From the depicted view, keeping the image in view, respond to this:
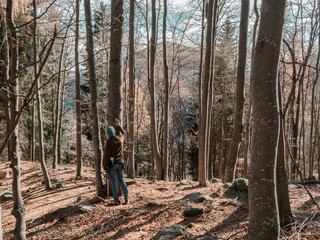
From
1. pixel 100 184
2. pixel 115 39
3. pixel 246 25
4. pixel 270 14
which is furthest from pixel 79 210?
pixel 246 25

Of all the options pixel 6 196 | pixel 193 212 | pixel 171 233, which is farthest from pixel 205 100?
pixel 6 196

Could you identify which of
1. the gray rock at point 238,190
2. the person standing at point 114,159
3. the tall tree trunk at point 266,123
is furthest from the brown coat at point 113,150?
the tall tree trunk at point 266,123

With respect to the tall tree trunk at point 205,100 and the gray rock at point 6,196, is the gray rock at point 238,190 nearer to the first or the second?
the tall tree trunk at point 205,100

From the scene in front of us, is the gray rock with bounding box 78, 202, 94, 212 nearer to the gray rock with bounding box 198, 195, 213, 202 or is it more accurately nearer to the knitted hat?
the knitted hat

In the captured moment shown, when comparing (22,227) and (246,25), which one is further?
(246,25)

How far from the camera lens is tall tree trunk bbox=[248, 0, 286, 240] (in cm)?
236

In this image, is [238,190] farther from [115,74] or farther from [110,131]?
[115,74]

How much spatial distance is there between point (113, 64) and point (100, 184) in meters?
3.18

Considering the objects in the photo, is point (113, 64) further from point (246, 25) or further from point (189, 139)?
point (189, 139)

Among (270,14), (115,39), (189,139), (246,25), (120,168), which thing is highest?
(246,25)

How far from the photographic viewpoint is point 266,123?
2.40 meters

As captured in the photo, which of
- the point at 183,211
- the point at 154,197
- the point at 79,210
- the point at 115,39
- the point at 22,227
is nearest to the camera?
the point at 22,227

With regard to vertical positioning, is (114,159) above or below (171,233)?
above

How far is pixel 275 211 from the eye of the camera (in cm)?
252
